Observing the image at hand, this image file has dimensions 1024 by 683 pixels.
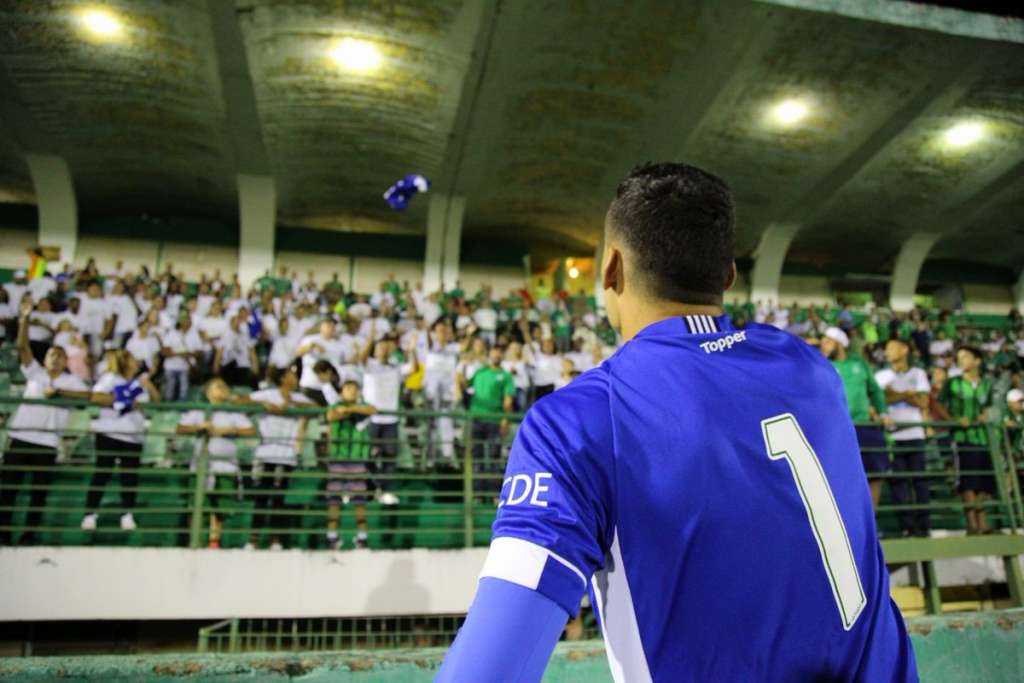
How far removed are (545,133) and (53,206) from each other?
13108 millimetres

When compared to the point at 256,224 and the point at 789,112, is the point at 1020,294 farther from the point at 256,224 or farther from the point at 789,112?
the point at 256,224

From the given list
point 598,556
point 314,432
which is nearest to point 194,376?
point 314,432

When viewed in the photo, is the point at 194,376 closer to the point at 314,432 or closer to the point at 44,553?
the point at 314,432

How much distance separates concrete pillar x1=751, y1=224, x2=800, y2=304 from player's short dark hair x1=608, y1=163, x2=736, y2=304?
20931 mm

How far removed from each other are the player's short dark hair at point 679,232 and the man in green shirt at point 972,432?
7.18 meters

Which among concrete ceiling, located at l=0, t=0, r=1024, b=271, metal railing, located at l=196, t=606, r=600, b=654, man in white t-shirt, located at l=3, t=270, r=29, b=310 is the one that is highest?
concrete ceiling, located at l=0, t=0, r=1024, b=271

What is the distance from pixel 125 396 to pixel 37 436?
82cm

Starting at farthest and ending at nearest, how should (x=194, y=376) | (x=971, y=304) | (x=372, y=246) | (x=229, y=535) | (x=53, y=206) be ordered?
1. (x=971, y=304)
2. (x=372, y=246)
3. (x=53, y=206)
4. (x=194, y=376)
5. (x=229, y=535)

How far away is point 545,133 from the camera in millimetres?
16422

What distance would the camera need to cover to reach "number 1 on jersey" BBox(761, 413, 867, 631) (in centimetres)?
94

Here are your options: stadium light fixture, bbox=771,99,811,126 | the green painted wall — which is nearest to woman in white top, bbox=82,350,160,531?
the green painted wall

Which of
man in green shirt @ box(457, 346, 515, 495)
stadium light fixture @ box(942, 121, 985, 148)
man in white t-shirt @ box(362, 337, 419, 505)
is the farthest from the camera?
stadium light fixture @ box(942, 121, 985, 148)

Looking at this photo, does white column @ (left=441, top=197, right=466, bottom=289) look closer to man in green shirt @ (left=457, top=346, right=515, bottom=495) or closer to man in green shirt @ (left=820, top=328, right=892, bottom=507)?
man in green shirt @ (left=457, top=346, right=515, bottom=495)

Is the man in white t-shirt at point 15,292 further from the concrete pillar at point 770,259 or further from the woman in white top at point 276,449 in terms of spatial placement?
the concrete pillar at point 770,259
